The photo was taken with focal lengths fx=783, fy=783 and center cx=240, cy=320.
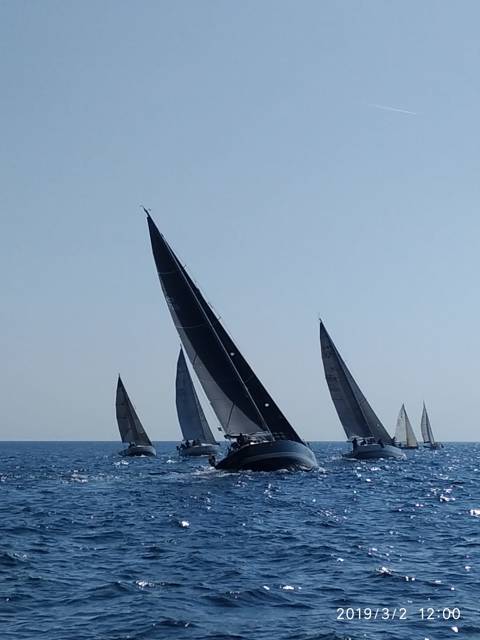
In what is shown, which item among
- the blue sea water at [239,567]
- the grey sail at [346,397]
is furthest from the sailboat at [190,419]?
the blue sea water at [239,567]

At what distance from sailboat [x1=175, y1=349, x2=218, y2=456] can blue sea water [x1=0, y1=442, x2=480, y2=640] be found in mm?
57256

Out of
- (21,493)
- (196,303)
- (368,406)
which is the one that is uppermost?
(196,303)

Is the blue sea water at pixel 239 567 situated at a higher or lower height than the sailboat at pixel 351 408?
lower

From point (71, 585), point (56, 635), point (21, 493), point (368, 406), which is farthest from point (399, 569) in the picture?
point (368, 406)

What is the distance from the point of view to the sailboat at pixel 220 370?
48.2 metres

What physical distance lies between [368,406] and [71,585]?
60.7 m

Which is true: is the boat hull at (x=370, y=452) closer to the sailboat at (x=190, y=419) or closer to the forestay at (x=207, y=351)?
the sailboat at (x=190, y=419)

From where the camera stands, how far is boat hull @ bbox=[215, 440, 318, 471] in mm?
45250

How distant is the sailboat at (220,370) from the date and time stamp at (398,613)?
104 feet

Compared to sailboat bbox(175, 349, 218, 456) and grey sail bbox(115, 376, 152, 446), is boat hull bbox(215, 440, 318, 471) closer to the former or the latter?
sailboat bbox(175, 349, 218, 456)

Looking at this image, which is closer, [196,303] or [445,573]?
[445,573]

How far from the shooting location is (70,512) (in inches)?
1222

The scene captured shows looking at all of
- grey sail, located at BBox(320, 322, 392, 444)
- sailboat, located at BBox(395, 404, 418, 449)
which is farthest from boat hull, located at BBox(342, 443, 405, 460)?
sailboat, located at BBox(395, 404, 418, 449)

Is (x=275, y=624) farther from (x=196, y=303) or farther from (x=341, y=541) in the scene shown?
(x=196, y=303)
